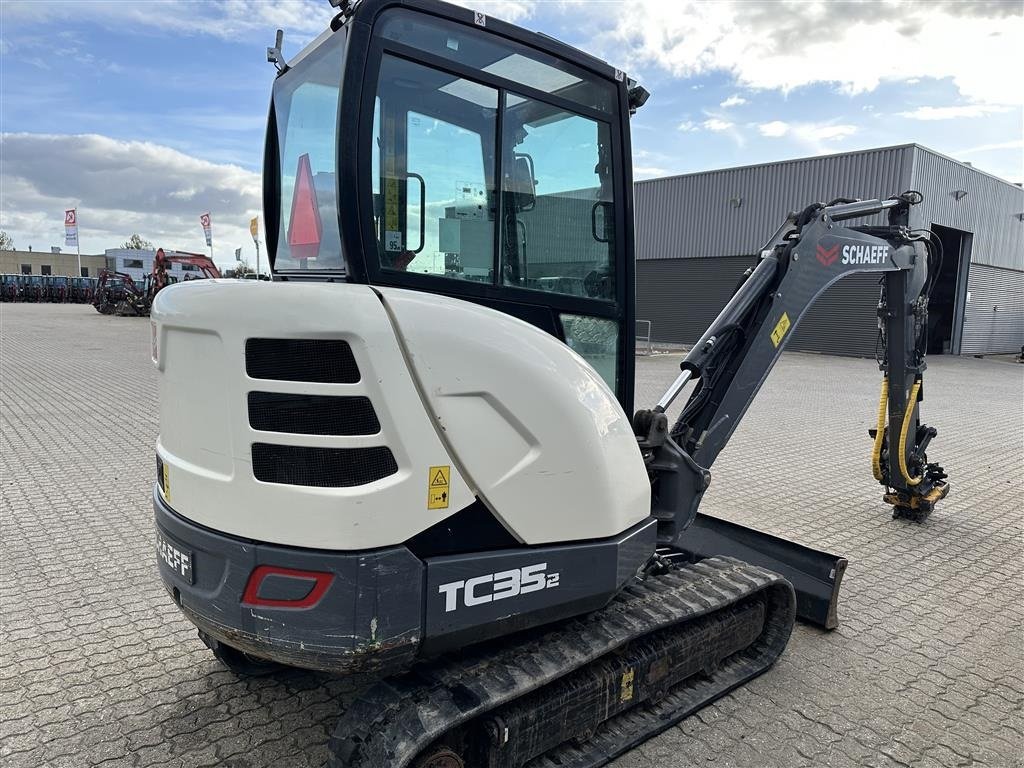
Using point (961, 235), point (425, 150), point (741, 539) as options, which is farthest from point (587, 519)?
point (961, 235)

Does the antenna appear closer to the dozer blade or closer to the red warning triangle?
the red warning triangle

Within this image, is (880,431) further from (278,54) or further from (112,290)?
(112,290)

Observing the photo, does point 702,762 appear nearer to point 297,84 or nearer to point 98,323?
point 297,84

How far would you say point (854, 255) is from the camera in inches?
171

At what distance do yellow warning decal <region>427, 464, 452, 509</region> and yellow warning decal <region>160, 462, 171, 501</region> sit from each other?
998 mm

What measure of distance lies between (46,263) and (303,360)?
3684 inches

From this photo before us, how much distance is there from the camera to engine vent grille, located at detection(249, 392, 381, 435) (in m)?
2.08

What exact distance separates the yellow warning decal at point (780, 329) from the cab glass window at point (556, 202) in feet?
4.26

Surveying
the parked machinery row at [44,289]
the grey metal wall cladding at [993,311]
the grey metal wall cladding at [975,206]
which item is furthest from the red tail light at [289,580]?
the parked machinery row at [44,289]

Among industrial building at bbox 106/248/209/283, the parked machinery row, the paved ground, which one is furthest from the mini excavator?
industrial building at bbox 106/248/209/283

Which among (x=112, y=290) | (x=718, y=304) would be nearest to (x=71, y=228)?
(x=112, y=290)

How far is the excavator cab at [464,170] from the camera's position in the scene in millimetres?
2301

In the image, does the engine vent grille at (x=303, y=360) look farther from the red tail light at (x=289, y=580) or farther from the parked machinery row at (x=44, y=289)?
the parked machinery row at (x=44, y=289)

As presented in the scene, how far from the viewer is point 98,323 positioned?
26625 millimetres
